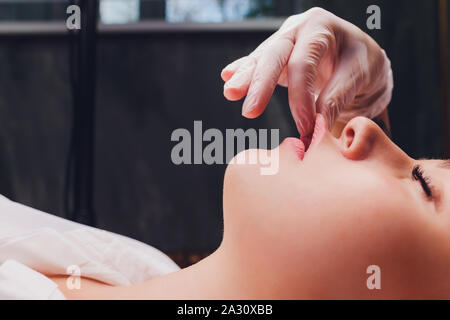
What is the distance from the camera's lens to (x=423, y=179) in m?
0.59

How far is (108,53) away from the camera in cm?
194

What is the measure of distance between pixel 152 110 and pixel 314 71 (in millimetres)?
1301

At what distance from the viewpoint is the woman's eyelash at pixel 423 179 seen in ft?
1.90

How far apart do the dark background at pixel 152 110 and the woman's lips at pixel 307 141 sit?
4.08ft

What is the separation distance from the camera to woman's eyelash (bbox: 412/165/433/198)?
1.90ft

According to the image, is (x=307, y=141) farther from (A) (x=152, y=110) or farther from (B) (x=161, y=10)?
(B) (x=161, y=10)

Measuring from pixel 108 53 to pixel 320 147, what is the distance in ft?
5.13

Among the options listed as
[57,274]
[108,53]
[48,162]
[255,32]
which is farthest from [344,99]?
[48,162]

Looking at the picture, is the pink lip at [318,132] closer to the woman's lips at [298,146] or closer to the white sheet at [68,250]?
the woman's lips at [298,146]

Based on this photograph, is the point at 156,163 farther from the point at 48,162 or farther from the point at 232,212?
the point at 232,212

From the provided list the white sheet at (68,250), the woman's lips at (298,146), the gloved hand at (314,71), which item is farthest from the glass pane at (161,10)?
the woman's lips at (298,146)

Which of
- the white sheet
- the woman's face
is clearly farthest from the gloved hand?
the white sheet

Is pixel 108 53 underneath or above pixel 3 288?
above
